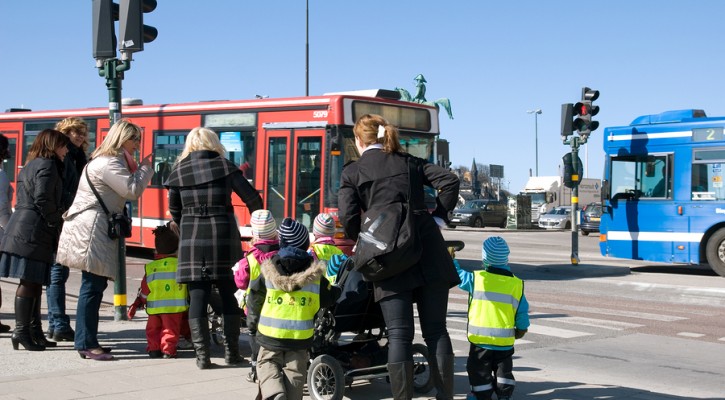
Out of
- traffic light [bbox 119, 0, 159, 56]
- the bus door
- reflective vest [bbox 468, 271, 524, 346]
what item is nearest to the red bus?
the bus door

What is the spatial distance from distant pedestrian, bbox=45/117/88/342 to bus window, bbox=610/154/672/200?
505 inches

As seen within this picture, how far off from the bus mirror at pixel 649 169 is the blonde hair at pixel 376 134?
542 inches

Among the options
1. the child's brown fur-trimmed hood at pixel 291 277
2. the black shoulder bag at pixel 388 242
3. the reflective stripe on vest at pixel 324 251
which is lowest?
the child's brown fur-trimmed hood at pixel 291 277

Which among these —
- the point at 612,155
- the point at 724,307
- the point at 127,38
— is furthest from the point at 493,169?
the point at 127,38

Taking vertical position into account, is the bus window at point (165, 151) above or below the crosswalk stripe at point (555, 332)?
above

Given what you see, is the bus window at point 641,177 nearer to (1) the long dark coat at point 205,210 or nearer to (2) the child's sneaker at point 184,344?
(2) the child's sneaker at point 184,344

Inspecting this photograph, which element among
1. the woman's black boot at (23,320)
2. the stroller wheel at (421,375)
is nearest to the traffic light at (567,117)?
the stroller wheel at (421,375)

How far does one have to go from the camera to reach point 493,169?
72750 millimetres

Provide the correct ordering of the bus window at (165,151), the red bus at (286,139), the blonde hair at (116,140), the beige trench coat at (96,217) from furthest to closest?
1. the bus window at (165,151)
2. the red bus at (286,139)
3. the blonde hair at (116,140)
4. the beige trench coat at (96,217)

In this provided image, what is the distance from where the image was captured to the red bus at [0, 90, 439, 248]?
49.5 feet

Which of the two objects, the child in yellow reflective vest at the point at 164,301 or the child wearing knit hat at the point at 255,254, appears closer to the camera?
the child wearing knit hat at the point at 255,254

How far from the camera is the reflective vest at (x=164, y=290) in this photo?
7660 millimetres

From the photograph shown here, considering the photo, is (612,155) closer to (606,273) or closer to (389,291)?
(606,273)

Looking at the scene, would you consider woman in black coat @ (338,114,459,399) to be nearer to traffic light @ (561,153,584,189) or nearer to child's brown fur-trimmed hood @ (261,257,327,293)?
child's brown fur-trimmed hood @ (261,257,327,293)
